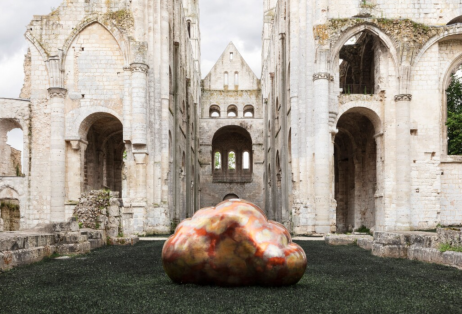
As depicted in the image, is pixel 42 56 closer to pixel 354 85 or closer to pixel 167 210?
pixel 167 210

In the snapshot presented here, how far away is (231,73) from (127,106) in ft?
82.6

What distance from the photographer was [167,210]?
18188mm

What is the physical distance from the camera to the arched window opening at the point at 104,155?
2189 centimetres

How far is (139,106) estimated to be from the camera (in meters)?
17.6

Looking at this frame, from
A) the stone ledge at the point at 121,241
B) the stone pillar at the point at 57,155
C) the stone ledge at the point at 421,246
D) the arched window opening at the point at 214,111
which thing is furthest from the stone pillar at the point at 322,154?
the arched window opening at the point at 214,111

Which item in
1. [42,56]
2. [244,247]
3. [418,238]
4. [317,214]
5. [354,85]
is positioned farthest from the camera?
[354,85]

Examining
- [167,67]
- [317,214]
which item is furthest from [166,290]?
[167,67]

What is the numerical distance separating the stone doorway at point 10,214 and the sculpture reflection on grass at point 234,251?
1610cm

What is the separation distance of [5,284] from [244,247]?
3.17 meters

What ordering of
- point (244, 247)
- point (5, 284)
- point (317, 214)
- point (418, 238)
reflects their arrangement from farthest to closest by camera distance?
1. point (317, 214)
2. point (418, 238)
3. point (5, 284)
4. point (244, 247)

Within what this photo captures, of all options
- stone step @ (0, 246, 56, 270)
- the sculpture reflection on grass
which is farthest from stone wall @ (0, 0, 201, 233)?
the sculpture reflection on grass

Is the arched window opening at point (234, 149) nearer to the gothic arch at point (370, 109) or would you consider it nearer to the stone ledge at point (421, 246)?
the gothic arch at point (370, 109)

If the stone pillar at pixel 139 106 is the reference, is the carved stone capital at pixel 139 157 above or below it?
below

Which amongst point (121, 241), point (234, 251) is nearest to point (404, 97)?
point (121, 241)
